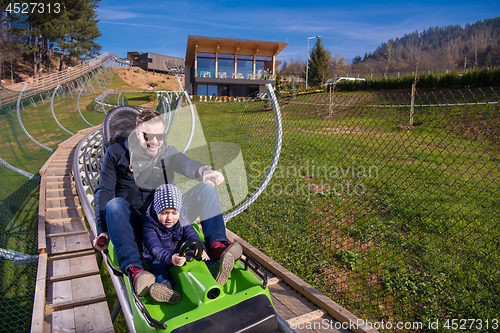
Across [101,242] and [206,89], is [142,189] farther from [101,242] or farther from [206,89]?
[206,89]

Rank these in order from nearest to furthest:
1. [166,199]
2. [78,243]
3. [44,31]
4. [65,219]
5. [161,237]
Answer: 1. [166,199]
2. [161,237]
3. [78,243]
4. [65,219]
5. [44,31]

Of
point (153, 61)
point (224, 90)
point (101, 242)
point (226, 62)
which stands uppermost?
point (153, 61)

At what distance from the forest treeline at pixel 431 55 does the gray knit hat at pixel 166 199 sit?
27.5 meters

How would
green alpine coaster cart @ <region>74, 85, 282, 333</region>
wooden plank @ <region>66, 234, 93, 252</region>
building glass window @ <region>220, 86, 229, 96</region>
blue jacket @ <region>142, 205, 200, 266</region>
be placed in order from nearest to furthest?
green alpine coaster cart @ <region>74, 85, 282, 333</region>, blue jacket @ <region>142, 205, 200, 266</region>, wooden plank @ <region>66, 234, 93, 252</region>, building glass window @ <region>220, 86, 229, 96</region>

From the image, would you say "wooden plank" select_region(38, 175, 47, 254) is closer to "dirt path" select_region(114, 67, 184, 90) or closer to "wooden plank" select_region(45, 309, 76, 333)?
"wooden plank" select_region(45, 309, 76, 333)

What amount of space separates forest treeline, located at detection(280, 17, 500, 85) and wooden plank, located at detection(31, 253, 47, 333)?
27.4m

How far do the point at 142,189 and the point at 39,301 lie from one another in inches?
50.1

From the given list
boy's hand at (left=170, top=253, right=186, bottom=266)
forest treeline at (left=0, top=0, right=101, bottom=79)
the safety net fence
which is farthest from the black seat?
forest treeline at (left=0, top=0, right=101, bottom=79)

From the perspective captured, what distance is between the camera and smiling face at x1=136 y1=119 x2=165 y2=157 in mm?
2631

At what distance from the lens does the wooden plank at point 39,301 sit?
7.39 ft

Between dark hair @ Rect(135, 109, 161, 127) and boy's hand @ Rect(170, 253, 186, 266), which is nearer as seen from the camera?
boy's hand @ Rect(170, 253, 186, 266)

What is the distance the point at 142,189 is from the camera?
2717mm

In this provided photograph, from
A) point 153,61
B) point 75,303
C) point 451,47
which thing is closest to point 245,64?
point 75,303

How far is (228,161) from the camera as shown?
6477mm
